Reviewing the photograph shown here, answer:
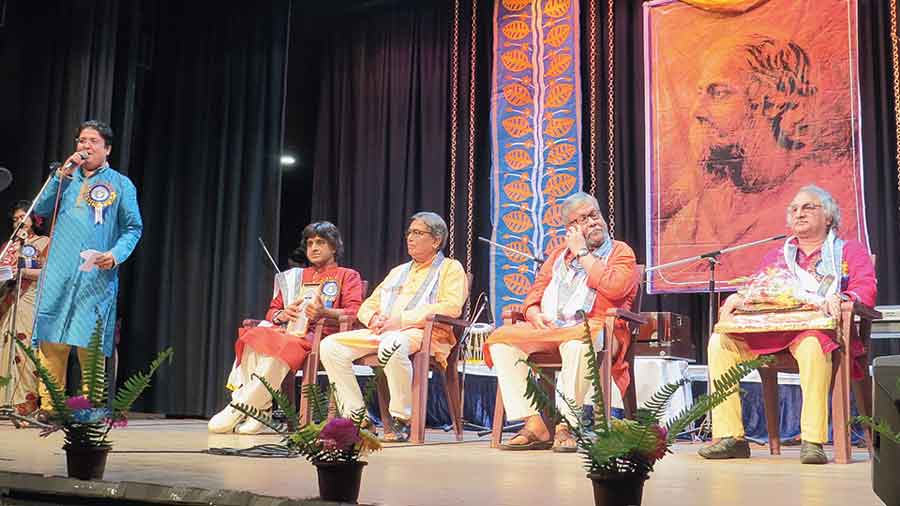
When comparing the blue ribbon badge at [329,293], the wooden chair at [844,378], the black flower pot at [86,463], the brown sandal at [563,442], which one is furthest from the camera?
the blue ribbon badge at [329,293]

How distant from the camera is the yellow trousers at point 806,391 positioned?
3.42m

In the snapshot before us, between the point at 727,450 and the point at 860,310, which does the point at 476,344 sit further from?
the point at 860,310

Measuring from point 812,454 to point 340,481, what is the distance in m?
1.98

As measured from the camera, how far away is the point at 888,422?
1845 millimetres

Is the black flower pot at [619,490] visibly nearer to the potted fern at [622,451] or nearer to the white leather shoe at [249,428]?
the potted fern at [622,451]

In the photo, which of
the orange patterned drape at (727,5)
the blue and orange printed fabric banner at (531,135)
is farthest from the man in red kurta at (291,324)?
the orange patterned drape at (727,5)

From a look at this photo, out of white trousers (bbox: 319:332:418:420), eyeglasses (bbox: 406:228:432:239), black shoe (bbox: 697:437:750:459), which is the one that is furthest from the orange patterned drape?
black shoe (bbox: 697:437:750:459)

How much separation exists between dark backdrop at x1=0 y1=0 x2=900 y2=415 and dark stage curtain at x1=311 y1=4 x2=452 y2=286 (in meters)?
0.01

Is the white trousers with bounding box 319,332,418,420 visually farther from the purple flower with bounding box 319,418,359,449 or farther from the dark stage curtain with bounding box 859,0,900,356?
the dark stage curtain with bounding box 859,0,900,356

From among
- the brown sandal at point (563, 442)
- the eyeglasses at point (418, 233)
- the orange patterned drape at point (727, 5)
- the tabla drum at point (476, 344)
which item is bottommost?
the brown sandal at point (563, 442)

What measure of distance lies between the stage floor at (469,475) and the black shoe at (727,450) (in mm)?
49

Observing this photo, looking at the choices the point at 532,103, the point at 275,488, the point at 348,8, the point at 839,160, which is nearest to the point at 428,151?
the point at 532,103

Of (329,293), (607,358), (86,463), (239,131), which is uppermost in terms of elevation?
(239,131)

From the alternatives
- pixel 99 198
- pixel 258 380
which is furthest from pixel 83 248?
pixel 258 380
